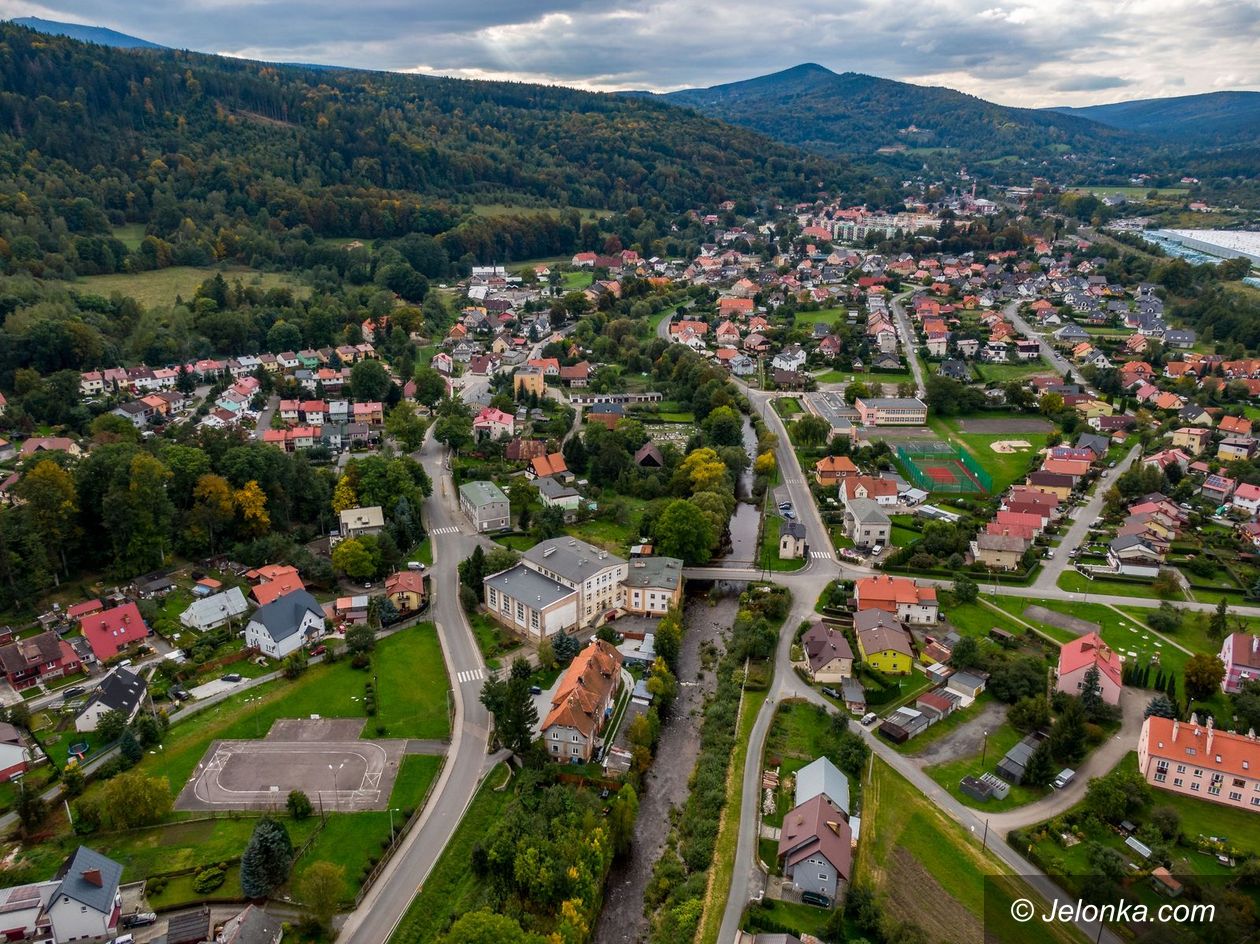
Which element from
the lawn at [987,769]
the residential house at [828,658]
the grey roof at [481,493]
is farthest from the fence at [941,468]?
the grey roof at [481,493]

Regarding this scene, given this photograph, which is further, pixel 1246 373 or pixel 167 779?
pixel 1246 373

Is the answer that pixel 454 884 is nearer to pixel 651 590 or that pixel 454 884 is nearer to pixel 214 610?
pixel 651 590

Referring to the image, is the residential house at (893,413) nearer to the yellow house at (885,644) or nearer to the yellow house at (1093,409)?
the yellow house at (1093,409)

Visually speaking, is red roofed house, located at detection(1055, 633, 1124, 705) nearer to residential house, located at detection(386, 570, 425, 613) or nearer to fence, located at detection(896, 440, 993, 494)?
fence, located at detection(896, 440, 993, 494)

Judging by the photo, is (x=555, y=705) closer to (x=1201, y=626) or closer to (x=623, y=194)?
(x=1201, y=626)

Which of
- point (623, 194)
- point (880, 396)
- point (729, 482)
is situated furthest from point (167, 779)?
point (623, 194)

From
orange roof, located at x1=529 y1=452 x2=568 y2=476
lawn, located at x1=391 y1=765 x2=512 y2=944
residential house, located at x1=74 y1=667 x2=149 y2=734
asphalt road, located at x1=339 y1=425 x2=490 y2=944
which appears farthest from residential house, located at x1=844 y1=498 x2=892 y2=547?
residential house, located at x1=74 y1=667 x2=149 y2=734
